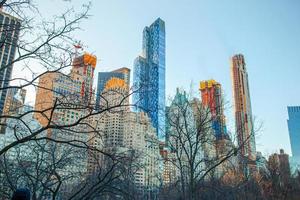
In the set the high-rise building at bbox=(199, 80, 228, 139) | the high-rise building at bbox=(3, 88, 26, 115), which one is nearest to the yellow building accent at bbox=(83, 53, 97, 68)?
the high-rise building at bbox=(3, 88, 26, 115)

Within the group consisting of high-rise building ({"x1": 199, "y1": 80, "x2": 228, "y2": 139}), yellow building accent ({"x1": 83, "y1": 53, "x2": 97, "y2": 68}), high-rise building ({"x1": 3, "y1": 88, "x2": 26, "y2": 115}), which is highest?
high-rise building ({"x1": 199, "y1": 80, "x2": 228, "y2": 139})

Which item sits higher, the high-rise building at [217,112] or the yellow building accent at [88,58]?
the high-rise building at [217,112]

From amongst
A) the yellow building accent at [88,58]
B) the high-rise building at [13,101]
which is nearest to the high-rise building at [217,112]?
the yellow building accent at [88,58]

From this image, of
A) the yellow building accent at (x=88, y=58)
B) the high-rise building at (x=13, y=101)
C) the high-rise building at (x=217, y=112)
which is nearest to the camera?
the yellow building accent at (x=88, y=58)

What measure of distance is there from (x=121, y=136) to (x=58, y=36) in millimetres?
27185

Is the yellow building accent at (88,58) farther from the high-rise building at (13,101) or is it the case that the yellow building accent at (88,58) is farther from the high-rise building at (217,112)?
the high-rise building at (217,112)

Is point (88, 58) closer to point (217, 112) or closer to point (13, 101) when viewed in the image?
point (13, 101)

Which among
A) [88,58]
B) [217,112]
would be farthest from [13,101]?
[217,112]

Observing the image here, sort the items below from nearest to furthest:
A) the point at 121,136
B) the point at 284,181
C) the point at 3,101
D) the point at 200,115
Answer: the point at 3,101 → the point at 200,115 → the point at 284,181 → the point at 121,136

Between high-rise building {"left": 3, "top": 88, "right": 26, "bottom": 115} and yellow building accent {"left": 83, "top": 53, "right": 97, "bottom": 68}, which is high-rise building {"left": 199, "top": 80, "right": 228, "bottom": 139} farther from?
high-rise building {"left": 3, "top": 88, "right": 26, "bottom": 115}

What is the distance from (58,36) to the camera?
8.66m

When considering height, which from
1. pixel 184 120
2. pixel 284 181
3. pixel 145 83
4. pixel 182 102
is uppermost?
pixel 182 102

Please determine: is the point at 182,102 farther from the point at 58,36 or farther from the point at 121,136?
the point at 121,136

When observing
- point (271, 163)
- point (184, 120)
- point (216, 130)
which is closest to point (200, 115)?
point (184, 120)
